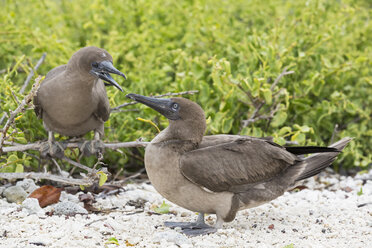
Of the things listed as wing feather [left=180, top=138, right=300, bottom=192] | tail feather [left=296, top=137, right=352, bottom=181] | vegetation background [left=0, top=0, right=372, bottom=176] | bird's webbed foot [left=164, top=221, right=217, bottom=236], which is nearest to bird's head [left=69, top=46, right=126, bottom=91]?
vegetation background [left=0, top=0, right=372, bottom=176]

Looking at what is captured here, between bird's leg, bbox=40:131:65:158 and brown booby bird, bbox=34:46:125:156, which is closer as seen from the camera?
brown booby bird, bbox=34:46:125:156

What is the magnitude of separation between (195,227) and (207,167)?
1.62 feet

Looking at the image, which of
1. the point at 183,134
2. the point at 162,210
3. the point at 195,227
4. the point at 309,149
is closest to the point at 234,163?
the point at 183,134

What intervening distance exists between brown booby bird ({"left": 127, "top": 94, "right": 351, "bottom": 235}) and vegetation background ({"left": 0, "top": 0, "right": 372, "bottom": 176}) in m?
0.99

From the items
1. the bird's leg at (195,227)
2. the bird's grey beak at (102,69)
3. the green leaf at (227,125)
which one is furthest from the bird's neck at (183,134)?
the green leaf at (227,125)

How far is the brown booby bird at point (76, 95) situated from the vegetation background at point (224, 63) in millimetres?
333

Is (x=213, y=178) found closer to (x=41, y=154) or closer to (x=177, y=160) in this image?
(x=177, y=160)

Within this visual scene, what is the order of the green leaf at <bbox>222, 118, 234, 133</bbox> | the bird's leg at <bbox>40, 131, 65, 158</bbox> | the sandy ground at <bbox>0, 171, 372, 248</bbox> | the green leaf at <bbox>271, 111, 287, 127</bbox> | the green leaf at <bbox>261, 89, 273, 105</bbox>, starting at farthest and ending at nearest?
the green leaf at <bbox>271, 111, 287, 127</bbox>, the green leaf at <bbox>222, 118, 234, 133</bbox>, the green leaf at <bbox>261, 89, 273, 105</bbox>, the bird's leg at <bbox>40, 131, 65, 158</bbox>, the sandy ground at <bbox>0, 171, 372, 248</bbox>

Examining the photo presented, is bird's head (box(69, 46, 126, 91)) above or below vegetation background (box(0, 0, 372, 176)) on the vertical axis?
above

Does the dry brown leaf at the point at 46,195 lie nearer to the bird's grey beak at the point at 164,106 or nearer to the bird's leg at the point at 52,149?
the bird's leg at the point at 52,149

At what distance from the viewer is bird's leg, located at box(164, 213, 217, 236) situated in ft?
13.4

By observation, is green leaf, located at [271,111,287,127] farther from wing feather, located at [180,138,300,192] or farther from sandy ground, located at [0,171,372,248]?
wing feather, located at [180,138,300,192]

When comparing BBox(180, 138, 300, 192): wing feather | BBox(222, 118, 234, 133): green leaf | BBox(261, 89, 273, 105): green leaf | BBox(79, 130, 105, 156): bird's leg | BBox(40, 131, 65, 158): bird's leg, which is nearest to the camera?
BBox(180, 138, 300, 192): wing feather

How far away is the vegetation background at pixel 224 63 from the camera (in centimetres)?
569
